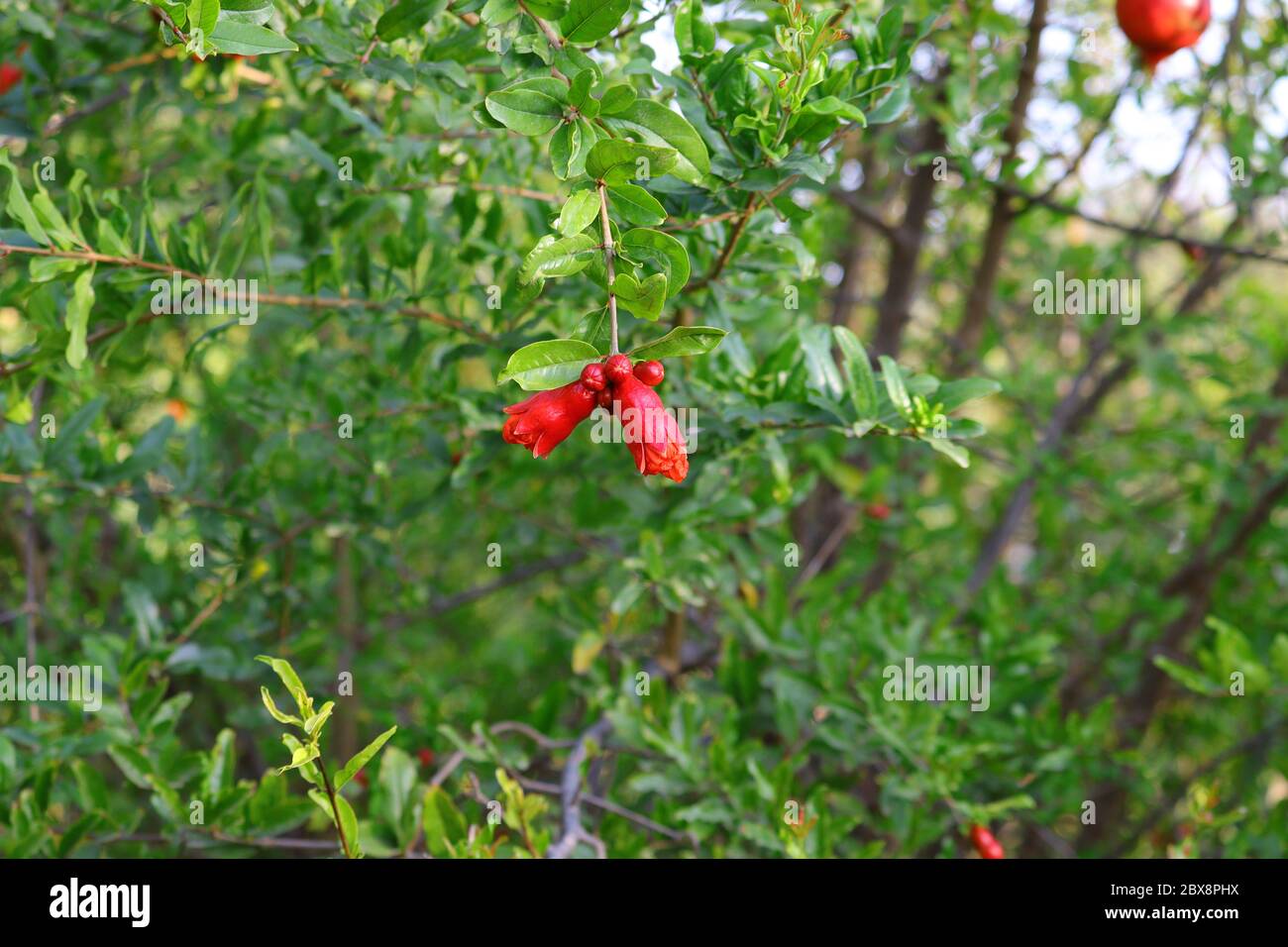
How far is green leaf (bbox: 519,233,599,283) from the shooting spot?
2.94 feet

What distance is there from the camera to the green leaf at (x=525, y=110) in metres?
0.93

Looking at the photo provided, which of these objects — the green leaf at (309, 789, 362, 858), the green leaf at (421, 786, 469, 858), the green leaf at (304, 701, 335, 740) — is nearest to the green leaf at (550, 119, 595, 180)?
the green leaf at (304, 701, 335, 740)

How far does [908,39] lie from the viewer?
1289 mm

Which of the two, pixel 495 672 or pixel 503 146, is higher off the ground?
pixel 503 146

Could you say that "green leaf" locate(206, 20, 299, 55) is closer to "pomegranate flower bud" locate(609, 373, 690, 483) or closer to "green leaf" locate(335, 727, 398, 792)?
"pomegranate flower bud" locate(609, 373, 690, 483)

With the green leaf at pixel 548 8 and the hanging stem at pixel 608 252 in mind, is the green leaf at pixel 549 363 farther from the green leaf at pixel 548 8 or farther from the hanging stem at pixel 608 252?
the green leaf at pixel 548 8

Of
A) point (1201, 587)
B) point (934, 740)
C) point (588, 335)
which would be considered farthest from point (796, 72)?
point (1201, 587)

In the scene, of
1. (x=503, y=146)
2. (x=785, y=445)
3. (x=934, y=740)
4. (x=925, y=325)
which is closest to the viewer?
(x=503, y=146)

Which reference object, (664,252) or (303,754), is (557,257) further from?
(303,754)

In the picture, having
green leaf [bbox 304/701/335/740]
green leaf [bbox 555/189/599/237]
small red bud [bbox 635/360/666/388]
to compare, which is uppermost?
green leaf [bbox 555/189/599/237]

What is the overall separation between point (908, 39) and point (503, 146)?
0.56m

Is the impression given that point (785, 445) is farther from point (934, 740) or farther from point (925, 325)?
point (925, 325)

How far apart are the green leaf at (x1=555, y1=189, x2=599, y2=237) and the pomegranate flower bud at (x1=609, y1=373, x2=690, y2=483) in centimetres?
13

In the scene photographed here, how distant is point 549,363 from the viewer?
92 centimetres
